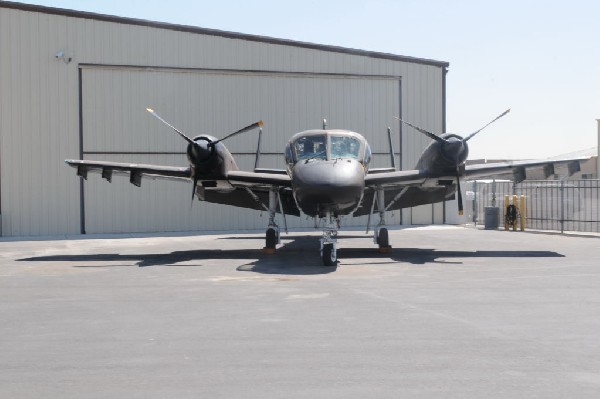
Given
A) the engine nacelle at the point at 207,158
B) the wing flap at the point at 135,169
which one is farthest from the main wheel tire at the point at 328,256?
the wing flap at the point at 135,169

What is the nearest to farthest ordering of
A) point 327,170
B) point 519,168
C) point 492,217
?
point 327,170 → point 519,168 → point 492,217

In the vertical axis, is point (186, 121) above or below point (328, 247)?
above

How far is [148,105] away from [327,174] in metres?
17.7

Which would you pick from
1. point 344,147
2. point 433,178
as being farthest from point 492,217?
point 344,147

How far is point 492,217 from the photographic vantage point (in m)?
32.2

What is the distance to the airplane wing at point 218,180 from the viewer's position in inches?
761

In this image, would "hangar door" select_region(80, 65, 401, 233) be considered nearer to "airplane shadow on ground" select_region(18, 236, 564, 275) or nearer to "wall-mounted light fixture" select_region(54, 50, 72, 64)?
"wall-mounted light fixture" select_region(54, 50, 72, 64)

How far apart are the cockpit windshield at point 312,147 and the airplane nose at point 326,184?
1.74ft

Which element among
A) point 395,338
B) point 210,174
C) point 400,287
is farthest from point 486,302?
point 210,174

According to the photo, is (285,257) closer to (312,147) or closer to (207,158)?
(312,147)

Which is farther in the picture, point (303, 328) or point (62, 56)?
point (62, 56)

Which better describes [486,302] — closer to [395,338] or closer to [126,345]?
[395,338]

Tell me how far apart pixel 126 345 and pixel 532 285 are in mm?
7863

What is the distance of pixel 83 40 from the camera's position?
31.2m
